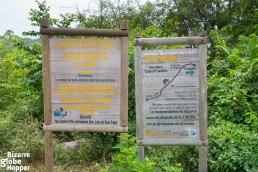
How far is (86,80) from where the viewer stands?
12.8 ft

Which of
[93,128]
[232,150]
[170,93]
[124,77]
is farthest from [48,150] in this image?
[232,150]

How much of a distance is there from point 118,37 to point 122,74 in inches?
18.3

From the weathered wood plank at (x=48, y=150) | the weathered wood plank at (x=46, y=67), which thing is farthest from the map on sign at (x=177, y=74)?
the weathered wood plank at (x=48, y=150)

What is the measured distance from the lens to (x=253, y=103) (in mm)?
5973

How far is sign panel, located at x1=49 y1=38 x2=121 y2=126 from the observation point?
3881mm

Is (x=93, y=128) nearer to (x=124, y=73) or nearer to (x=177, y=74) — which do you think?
(x=124, y=73)

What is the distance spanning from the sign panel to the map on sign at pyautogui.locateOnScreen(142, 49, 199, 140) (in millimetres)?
470

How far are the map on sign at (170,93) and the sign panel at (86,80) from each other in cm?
47

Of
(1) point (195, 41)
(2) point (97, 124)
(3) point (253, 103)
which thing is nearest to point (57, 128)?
(2) point (97, 124)

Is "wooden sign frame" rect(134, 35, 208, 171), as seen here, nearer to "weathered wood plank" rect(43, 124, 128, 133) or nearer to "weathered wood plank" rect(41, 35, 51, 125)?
"weathered wood plank" rect(43, 124, 128, 133)

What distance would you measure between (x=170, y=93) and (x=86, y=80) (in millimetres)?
1112

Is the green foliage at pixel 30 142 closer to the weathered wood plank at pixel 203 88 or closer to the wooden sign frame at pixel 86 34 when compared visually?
the wooden sign frame at pixel 86 34

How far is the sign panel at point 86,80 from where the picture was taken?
12.7ft

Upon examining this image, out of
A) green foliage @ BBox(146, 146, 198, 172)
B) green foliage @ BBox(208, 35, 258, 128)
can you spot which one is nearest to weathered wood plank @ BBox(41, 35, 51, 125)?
green foliage @ BBox(146, 146, 198, 172)
